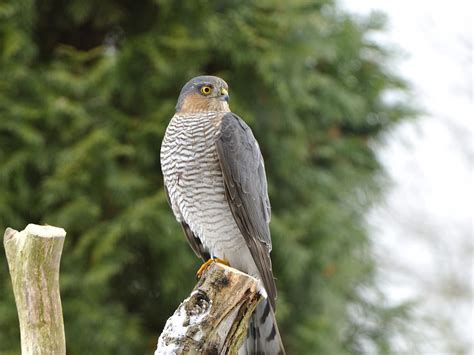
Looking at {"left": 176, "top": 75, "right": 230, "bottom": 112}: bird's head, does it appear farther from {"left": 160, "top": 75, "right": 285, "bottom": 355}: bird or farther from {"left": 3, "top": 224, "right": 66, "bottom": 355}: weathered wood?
{"left": 3, "top": 224, "right": 66, "bottom": 355}: weathered wood

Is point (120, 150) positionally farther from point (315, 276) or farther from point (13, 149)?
point (315, 276)

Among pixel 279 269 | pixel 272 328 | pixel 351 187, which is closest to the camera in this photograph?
pixel 272 328

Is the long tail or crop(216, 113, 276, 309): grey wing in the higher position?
crop(216, 113, 276, 309): grey wing

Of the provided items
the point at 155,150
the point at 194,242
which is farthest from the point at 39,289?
the point at 155,150

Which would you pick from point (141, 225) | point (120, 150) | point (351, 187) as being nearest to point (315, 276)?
point (351, 187)

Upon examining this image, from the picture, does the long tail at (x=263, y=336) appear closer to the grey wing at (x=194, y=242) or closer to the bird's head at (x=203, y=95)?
the grey wing at (x=194, y=242)

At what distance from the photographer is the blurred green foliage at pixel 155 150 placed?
5.19 m

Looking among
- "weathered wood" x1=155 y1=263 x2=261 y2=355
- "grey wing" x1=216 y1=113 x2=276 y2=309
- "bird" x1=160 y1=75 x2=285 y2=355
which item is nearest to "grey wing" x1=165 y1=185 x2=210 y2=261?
"bird" x1=160 y1=75 x2=285 y2=355

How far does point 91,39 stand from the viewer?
6055 millimetres

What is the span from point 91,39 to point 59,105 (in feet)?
3.54

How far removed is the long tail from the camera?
3.67m

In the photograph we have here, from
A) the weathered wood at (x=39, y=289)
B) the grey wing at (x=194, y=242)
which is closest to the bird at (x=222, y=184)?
the grey wing at (x=194, y=242)

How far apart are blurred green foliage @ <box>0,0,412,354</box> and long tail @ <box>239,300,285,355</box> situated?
5.35ft

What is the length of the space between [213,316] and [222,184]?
0.96 m
